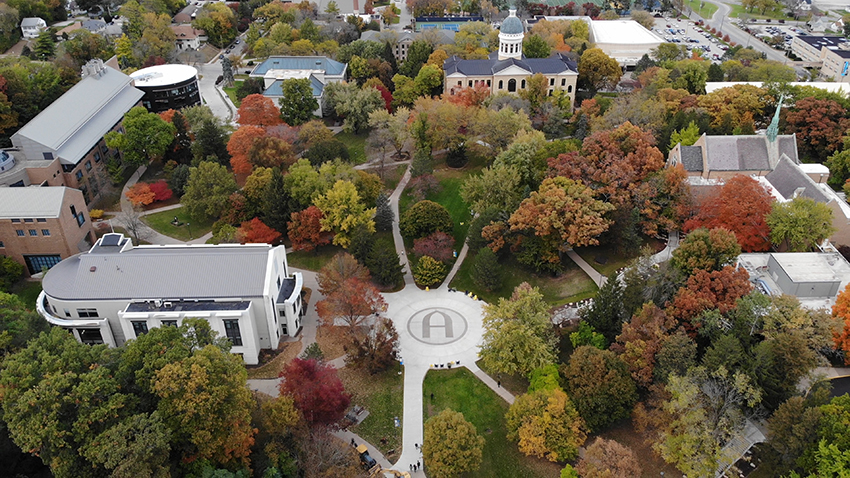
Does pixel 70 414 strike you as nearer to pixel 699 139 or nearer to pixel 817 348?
pixel 817 348

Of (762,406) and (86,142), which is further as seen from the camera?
(86,142)

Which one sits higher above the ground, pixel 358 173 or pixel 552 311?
pixel 358 173

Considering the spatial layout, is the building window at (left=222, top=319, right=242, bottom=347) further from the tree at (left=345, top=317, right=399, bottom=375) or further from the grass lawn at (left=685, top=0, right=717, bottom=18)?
the grass lawn at (left=685, top=0, right=717, bottom=18)

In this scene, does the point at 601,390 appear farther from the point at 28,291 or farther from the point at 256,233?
the point at 28,291

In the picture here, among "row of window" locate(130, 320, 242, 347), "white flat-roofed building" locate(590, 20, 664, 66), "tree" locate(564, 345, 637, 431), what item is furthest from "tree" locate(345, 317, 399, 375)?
"white flat-roofed building" locate(590, 20, 664, 66)

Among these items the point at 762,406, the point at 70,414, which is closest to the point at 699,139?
the point at 762,406

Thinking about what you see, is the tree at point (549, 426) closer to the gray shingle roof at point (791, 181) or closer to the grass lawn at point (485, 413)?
the grass lawn at point (485, 413)
